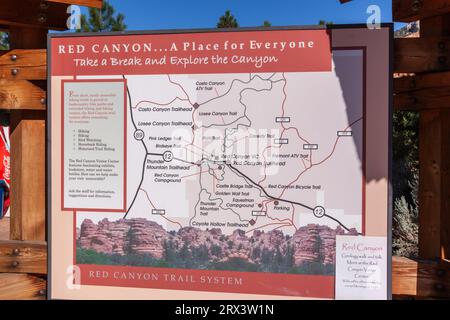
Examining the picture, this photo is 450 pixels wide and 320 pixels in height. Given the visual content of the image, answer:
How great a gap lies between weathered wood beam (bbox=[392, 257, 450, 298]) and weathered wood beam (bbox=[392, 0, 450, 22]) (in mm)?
1554

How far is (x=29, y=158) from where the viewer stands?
Result: 9.67ft

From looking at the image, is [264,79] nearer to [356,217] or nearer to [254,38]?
[254,38]

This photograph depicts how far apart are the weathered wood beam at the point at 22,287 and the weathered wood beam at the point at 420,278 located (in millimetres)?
2399

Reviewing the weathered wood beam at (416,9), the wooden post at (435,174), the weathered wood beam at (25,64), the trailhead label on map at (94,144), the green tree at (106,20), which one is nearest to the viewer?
the weathered wood beam at (416,9)

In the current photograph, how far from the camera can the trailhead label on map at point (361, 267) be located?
8.43 ft

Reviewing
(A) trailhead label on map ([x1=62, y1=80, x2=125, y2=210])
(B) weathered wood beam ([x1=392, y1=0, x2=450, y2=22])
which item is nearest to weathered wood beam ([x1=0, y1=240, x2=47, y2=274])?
(A) trailhead label on map ([x1=62, y1=80, x2=125, y2=210])

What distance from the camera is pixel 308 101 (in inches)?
102

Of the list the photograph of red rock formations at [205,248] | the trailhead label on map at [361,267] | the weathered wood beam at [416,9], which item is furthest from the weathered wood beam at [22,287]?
the weathered wood beam at [416,9]

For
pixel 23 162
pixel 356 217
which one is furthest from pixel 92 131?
pixel 356 217

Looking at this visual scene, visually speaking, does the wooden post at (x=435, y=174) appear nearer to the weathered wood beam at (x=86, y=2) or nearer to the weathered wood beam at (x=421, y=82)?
the weathered wood beam at (x=421, y=82)

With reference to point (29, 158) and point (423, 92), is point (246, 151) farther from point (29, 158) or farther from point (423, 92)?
point (29, 158)

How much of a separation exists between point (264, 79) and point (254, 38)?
27 centimetres

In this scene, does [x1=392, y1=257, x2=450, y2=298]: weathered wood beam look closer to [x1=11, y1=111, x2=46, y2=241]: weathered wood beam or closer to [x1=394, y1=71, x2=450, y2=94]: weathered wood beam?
[x1=394, y1=71, x2=450, y2=94]: weathered wood beam

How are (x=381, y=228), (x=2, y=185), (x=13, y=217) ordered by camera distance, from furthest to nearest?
(x=2, y=185)
(x=13, y=217)
(x=381, y=228)
